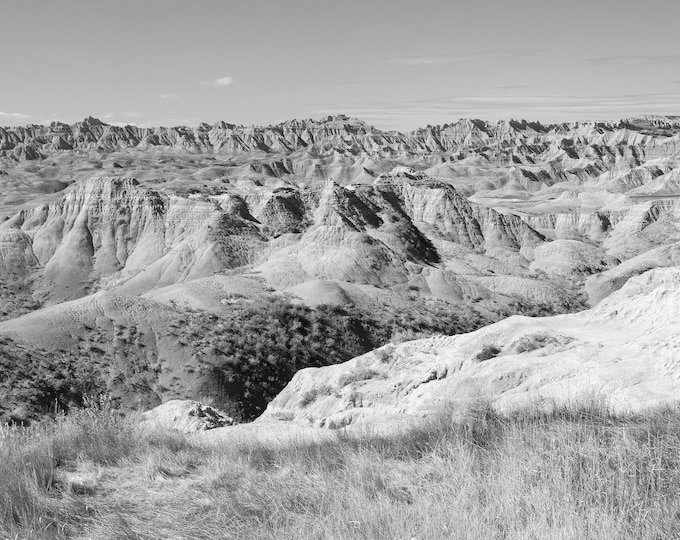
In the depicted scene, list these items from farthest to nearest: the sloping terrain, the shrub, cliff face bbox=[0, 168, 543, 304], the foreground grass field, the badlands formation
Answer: cliff face bbox=[0, 168, 543, 304] → the shrub → the badlands formation → the sloping terrain → the foreground grass field

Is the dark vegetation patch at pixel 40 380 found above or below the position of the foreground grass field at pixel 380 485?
below

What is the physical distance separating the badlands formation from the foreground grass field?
9.33ft

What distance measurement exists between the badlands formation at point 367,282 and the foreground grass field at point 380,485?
2844mm

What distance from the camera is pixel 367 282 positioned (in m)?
56.3

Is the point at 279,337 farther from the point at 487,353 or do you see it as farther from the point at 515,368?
the point at 515,368

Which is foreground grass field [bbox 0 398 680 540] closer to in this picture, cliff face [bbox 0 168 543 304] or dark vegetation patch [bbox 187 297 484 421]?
dark vegetation patch [bbox 187 297 484 421]

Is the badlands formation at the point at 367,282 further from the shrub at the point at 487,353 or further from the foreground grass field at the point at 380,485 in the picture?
the foreground grass field at the point at 380,485

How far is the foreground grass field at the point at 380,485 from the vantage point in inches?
146

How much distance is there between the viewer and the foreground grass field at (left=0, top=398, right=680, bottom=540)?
3717 mm

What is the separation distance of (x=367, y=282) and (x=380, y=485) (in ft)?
170

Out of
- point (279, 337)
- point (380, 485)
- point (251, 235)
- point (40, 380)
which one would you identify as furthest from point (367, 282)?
point (380, 485)

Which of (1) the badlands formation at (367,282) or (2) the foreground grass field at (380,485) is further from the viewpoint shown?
(1) the badlands formation at (367,282)

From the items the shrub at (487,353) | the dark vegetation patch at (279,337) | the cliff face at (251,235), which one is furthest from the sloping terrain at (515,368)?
the cliff face at (251,235)

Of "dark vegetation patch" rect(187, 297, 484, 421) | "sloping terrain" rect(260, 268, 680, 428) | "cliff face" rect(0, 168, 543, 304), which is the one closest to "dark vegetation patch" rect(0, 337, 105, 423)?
"dark vegetation patch" rect(187, 297, 484, 421)
